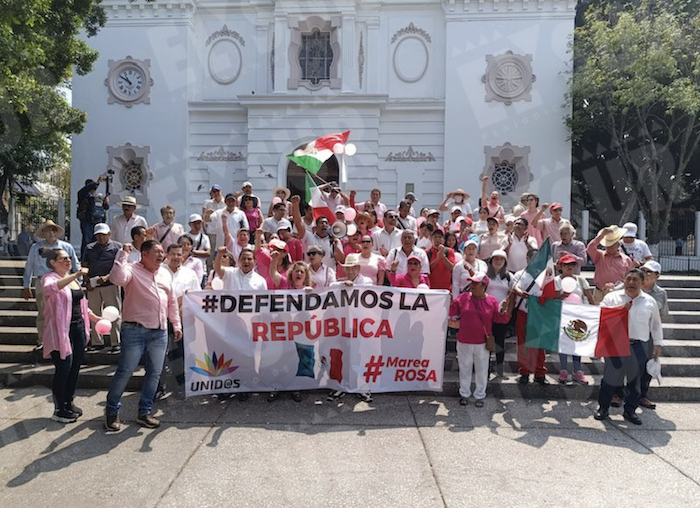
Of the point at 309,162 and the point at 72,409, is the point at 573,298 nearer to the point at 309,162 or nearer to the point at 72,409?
the point at 309,162

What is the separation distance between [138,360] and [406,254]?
12.5 ft

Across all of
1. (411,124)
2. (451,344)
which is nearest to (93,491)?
(451,344)

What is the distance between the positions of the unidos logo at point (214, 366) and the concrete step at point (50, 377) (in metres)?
1.08

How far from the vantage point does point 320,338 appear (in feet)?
22.7

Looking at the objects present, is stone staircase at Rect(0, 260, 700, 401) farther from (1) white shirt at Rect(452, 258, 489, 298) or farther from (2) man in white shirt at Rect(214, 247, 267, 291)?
(2) man in white shirt at Rect(214, 247, 267, 291)

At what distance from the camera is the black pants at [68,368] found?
6.05 meters

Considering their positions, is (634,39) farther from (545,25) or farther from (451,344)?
(451,344)

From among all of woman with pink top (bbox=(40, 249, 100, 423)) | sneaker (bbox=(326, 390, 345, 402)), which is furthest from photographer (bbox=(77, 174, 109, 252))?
sneaker (bbox=(326, 390, 345, 402))

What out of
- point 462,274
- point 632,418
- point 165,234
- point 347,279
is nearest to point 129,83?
point 165,234

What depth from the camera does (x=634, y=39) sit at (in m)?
16.8

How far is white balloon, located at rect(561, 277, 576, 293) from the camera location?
6992mm

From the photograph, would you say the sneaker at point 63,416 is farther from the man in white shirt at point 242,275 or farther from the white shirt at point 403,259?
the white shirt at point 403,259

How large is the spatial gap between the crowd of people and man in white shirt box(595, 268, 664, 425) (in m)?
0.01

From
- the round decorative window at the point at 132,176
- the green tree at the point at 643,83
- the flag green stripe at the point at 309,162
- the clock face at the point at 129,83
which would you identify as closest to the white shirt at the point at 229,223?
the flag green stripe at the point at 309,162
